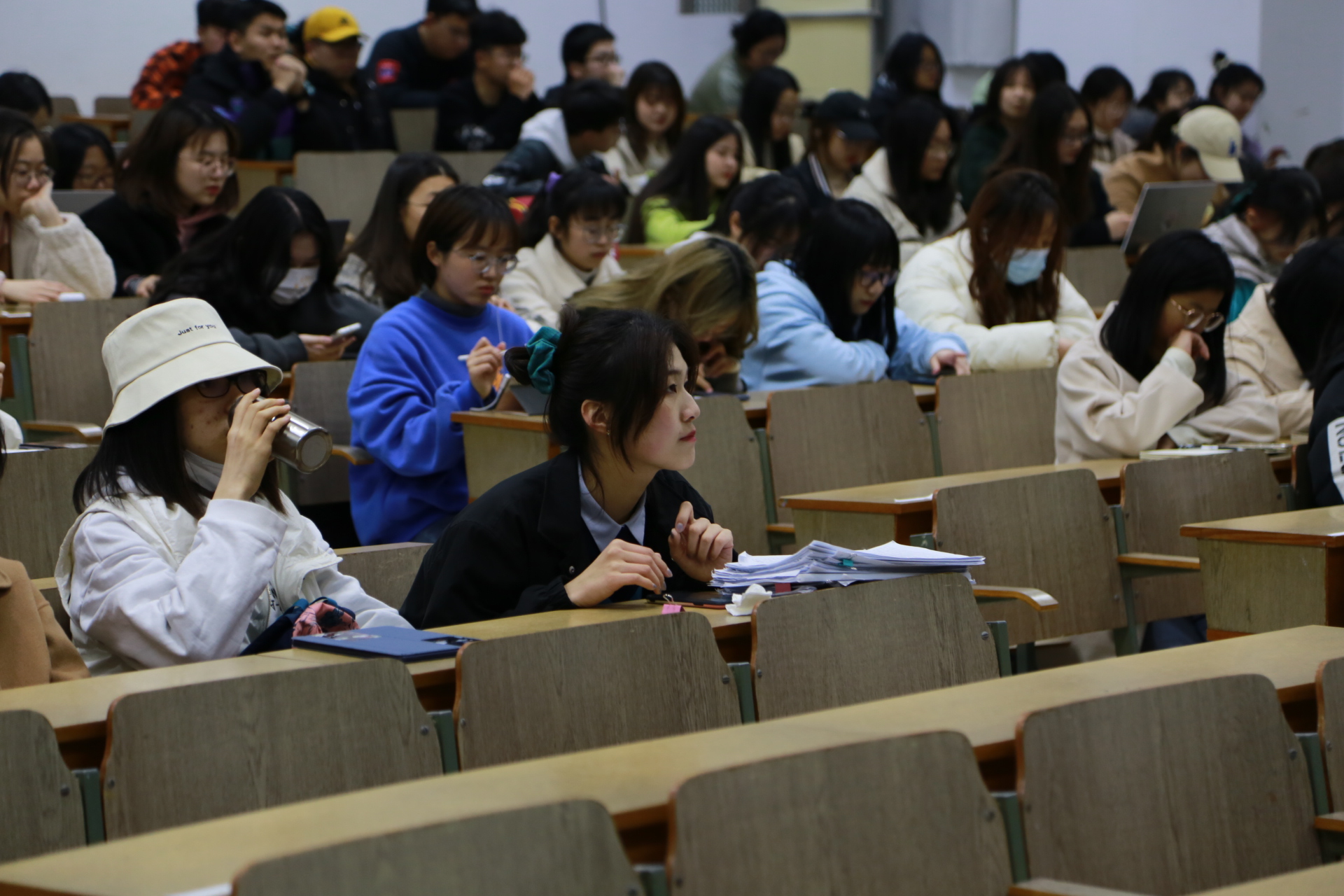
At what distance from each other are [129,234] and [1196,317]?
10.0 ft

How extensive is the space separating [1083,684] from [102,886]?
45.3 inches

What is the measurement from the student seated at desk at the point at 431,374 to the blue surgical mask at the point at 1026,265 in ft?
5.68

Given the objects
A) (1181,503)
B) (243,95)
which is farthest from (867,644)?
(243,95)

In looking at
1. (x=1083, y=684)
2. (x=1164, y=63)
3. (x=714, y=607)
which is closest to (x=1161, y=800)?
(x=1083, y=684)

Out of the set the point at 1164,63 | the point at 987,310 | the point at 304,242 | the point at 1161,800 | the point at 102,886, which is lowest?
the point at 1161,800

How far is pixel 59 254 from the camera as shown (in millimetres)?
4496

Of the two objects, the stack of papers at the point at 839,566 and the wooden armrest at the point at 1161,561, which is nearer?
the stack of papers at the point at 839,566

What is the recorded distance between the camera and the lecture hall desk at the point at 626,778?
129 cm

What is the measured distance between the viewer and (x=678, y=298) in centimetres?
386

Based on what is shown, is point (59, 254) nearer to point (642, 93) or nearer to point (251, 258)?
point (251, 258)

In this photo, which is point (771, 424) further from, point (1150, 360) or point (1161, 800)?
point (1161, 800)

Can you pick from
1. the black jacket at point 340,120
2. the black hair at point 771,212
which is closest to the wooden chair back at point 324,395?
the black hair at point 771,212

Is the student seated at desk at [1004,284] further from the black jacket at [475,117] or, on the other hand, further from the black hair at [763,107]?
the black jacket at [475,117]

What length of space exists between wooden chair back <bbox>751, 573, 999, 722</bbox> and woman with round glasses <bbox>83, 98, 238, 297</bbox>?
307 cm
